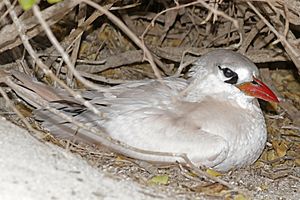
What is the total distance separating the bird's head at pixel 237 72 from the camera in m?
4.29

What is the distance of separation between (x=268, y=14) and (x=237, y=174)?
97 cm

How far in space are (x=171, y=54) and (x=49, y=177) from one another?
8.21ft

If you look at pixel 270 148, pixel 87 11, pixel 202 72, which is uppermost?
pixel 87 11

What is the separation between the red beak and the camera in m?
4.25

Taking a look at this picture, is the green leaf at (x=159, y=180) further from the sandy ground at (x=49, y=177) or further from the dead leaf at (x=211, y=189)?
the sandy ground at (x=49, y=177)

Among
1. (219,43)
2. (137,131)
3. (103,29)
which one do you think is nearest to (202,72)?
(137,131)

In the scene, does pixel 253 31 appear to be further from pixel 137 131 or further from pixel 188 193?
pixel 188 193

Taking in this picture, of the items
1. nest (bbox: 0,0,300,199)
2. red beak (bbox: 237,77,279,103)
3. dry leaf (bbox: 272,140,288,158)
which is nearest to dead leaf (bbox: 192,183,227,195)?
nest (bbox: 0,0,300,199)

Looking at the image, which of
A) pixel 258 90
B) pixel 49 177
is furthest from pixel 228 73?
pixel 49 177

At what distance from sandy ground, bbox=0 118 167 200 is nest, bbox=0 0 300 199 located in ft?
1.01

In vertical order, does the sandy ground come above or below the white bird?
below

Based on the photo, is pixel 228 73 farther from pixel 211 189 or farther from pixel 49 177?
pixel 49 177

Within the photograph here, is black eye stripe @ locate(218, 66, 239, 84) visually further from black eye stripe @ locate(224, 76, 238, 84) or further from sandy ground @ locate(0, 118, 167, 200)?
sandy ground @ locate(0, 118, 167, 200)

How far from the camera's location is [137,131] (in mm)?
4039
